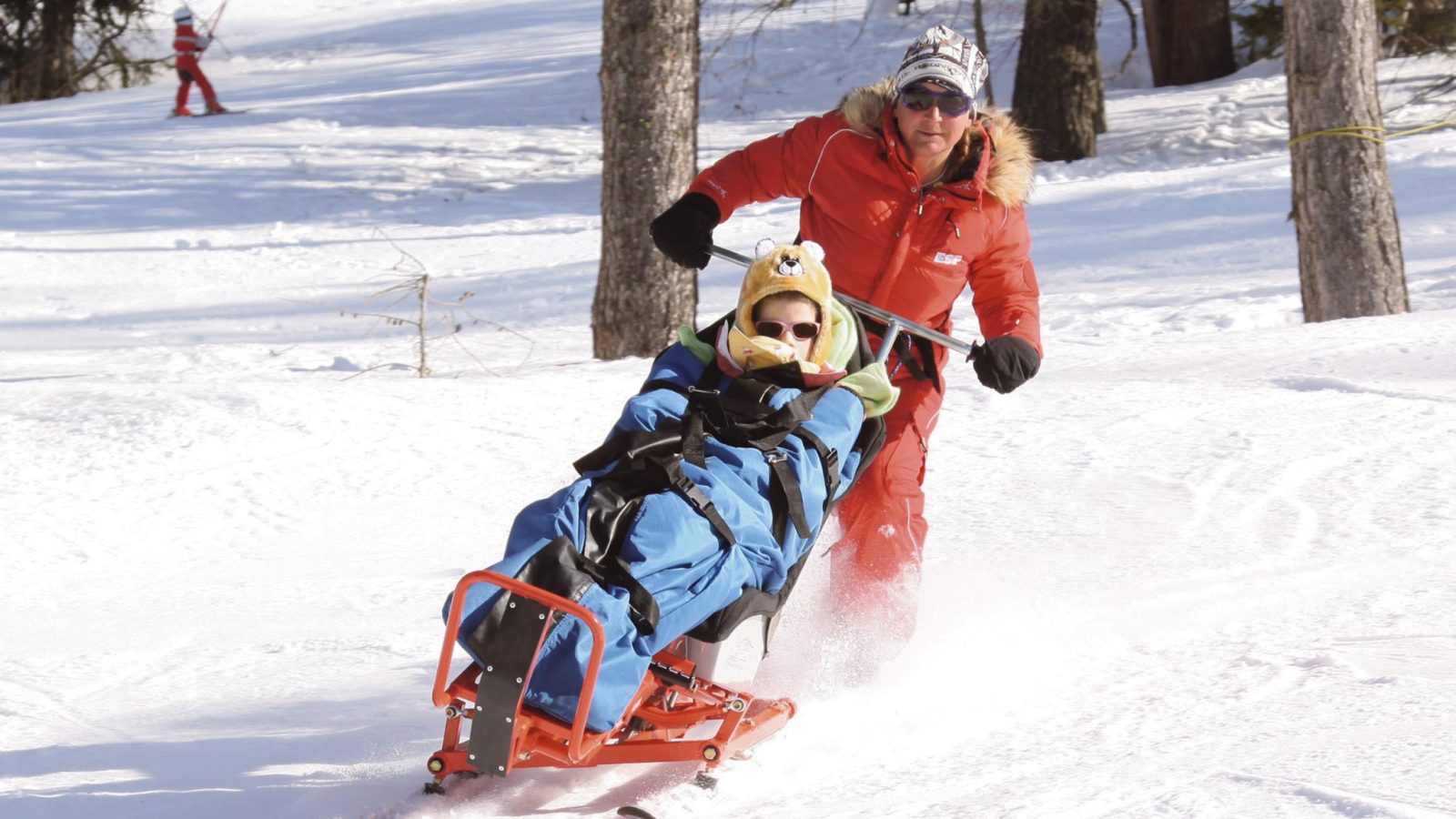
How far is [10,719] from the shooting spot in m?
3.66

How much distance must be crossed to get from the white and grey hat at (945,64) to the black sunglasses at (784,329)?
797 millimetres

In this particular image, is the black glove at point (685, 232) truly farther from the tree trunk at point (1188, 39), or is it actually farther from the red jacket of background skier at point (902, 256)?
the tree trunk at point (1188, 39)

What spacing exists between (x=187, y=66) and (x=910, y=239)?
1491 centimetres

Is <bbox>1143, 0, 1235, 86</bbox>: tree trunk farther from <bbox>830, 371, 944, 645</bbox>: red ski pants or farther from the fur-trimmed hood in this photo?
<bbox>830, 371, 944, 645</bbox>: red ski pants

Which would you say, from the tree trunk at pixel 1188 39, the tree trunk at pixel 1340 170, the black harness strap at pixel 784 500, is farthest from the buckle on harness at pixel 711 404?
the tree trunk at pixel 1188 39

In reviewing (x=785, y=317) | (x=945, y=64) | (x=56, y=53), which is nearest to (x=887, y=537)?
(x=785, y=317)

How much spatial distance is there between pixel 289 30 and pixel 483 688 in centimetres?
2487

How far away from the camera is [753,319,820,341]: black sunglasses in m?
3.62

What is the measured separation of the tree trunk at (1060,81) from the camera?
1401 cm

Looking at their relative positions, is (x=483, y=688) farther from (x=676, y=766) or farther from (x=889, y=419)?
(x=889, y=419)

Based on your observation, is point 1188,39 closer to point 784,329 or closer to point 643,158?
point 643,158

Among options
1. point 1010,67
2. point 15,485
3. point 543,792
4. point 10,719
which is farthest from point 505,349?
point 1010,67

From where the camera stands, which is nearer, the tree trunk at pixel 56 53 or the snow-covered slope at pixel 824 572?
the snow-covered slope at pixel 824 572

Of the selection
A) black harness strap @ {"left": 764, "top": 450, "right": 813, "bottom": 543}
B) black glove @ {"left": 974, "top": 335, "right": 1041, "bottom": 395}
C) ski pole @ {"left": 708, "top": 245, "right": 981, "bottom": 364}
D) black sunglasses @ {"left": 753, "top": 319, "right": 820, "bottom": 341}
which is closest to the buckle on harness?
black harness strap @ {"left": 764, "top": 450, "right": 813, "bottom": 543}
